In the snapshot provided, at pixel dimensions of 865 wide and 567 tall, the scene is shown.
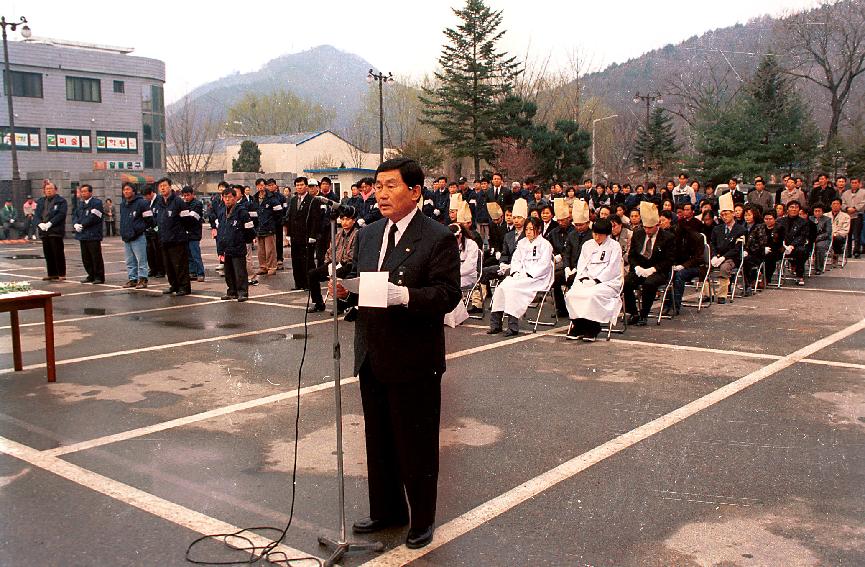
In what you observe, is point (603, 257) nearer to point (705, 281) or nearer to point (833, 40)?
point (705, 281)

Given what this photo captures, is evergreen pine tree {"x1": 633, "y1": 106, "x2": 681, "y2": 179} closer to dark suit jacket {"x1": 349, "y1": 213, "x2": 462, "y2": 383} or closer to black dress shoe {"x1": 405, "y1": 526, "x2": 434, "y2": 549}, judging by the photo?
dark suit jacket {"x1": 349, "y1": 213, "x2": 462, "y2": 383}

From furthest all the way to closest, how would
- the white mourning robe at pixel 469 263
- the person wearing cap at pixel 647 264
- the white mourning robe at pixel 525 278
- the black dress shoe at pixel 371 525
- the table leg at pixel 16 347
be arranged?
the white mourning robe at pixel 469 263
the person wearing cap at pixel 647 264
the white mourning robe at pixel 525 278
the table leg at pixel 16 347
the black dress shoe at pixel 371 525

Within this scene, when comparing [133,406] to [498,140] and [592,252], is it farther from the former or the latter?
[498,140]

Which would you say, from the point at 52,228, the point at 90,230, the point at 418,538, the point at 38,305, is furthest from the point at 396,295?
the point at 52,228

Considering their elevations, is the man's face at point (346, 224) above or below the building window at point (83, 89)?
below

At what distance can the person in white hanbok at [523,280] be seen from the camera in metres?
10.8

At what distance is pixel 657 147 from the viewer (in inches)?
2427

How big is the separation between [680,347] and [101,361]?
694 centimetres

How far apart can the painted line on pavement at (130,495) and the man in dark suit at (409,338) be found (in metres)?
0.73

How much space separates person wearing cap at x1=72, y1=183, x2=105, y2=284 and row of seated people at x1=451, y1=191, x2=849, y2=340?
807 centimetres

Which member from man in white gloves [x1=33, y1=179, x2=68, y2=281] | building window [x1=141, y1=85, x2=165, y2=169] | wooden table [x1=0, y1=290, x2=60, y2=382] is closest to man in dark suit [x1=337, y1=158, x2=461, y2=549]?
wooden table [x1=0, y1=290, x2=60, y2=382]

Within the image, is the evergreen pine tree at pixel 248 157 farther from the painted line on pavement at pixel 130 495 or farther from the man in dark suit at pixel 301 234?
the painted line on pavement at pixel 130 495

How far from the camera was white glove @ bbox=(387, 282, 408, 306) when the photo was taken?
4074 mm

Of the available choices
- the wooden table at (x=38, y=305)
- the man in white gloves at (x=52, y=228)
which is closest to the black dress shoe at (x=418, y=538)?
the wooden table at (x=38, y=305)
